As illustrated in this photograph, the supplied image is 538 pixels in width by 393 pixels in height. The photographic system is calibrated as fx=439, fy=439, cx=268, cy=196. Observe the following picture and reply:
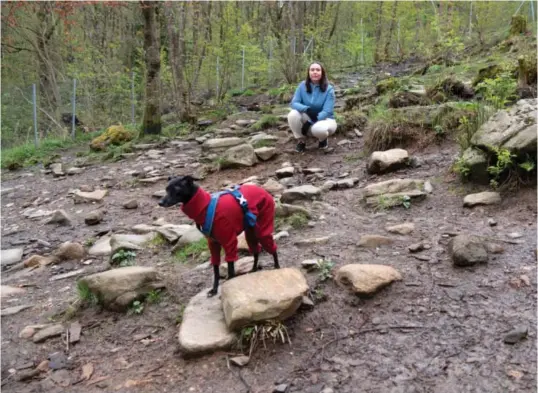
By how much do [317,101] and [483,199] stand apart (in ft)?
11.7

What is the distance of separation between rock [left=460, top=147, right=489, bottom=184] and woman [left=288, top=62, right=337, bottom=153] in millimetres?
2809

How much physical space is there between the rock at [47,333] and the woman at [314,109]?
195 inches

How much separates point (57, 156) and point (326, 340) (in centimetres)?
1005

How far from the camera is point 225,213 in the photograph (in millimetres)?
3080

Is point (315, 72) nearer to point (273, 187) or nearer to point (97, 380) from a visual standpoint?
point (273, 187)

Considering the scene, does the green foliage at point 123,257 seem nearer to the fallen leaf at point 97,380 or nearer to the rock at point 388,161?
the fallen leaf at point 97,380

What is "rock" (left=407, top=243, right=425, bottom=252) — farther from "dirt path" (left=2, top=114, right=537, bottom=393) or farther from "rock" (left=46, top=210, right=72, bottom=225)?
"rock" (left=46, top=210, right=72, bottom=225)

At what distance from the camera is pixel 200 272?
154 inches

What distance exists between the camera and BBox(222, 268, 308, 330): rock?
110 inches

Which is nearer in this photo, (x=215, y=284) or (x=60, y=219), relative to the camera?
(x=215, y=284)

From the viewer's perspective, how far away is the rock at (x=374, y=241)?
151 inches

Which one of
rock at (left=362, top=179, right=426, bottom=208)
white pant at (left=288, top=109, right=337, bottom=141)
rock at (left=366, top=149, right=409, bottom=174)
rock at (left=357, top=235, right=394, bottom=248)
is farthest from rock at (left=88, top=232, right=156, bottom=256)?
white pant at (left=288, top=109, right=337, bottom=141)

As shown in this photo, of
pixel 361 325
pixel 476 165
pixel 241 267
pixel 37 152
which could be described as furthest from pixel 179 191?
pixel 37 152

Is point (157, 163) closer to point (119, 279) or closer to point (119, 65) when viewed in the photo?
point (119, 279)
